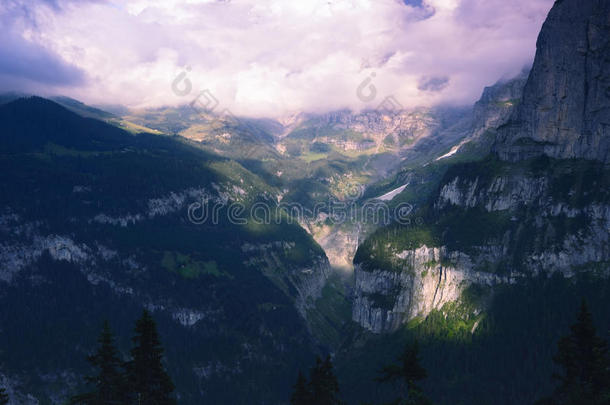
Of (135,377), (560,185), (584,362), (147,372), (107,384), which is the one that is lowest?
(107,384)

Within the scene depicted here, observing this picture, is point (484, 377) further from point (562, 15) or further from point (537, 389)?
point (562, 15)

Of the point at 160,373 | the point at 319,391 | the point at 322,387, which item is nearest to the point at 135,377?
the point at 160,373

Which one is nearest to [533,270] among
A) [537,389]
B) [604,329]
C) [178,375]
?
[604,329]

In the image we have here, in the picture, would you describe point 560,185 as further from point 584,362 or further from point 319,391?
point 319,391

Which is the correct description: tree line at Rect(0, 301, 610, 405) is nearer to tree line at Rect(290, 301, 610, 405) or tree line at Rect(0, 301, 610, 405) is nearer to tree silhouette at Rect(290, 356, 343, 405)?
tree line at Rect(290, 301, 610, 405)

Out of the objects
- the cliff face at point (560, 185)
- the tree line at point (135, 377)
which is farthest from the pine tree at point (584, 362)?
the cliff face at point (560, 185)

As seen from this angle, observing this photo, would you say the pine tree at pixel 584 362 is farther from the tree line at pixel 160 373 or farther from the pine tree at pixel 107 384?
the pine tree at pixel 107 384

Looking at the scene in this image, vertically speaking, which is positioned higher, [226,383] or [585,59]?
[585,59]
